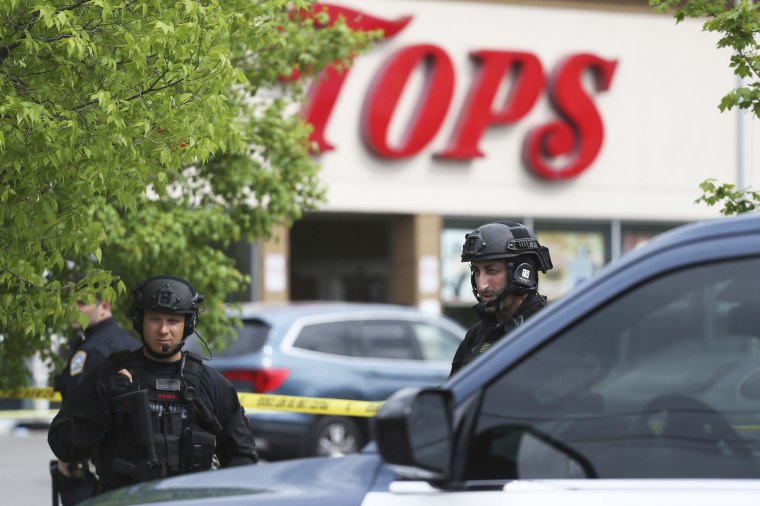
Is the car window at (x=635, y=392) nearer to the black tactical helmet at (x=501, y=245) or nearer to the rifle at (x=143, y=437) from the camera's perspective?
the rifle at (x=143, y=437)

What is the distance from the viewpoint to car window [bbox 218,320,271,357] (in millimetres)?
13781

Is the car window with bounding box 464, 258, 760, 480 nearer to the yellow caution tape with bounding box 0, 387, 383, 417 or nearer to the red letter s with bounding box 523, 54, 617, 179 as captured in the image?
the yellow caution tape with bounding box 0, 387, 383, 417

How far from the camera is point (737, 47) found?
6457mm

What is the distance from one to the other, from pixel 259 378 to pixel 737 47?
787 cm

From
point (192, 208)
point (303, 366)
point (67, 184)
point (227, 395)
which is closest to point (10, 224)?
point (67, 184)

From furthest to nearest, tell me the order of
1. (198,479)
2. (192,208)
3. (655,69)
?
(655,69) → (192,208) → (198,479)

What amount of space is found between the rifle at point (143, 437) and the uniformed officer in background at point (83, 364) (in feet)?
4.85

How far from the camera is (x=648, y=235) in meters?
A: 26.5

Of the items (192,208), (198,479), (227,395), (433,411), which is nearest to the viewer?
(433,411)

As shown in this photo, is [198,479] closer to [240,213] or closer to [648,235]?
[240,213]

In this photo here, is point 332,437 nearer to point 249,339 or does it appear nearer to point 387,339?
point 249,339

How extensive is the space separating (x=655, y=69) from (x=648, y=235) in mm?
2951

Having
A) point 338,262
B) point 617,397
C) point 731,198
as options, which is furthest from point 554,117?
point 617,397

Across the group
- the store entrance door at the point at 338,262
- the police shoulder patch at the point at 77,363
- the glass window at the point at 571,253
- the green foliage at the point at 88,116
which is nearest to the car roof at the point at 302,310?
the police shoulder patch at the point at 77,363
